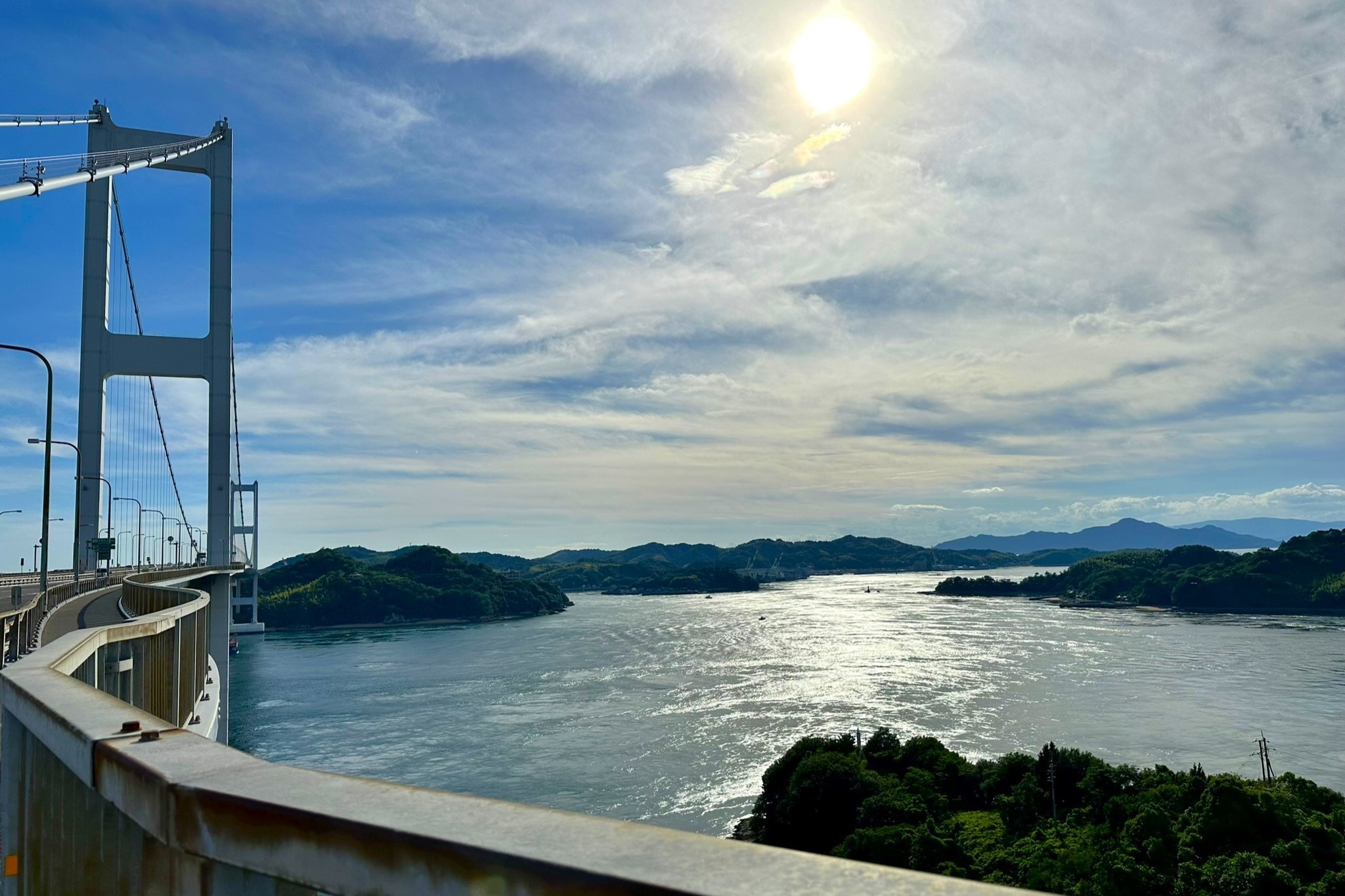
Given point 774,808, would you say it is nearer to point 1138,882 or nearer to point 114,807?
point 1138,882

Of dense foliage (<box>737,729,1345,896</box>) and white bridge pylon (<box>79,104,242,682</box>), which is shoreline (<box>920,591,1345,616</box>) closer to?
dense foliage (<box>737,729,1345,896</box>)

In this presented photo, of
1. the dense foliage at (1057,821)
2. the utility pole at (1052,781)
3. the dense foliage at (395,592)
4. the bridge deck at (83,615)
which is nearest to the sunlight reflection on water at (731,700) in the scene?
the dense foliage at (1057,821)

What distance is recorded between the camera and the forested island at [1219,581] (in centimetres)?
10825

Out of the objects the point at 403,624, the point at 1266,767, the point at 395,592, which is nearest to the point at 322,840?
the point at 1266,767

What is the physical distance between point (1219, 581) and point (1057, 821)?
104 meters

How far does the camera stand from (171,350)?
36031 millimetres

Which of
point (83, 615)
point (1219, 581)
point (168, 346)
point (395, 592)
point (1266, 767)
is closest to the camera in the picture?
point (83, 615)

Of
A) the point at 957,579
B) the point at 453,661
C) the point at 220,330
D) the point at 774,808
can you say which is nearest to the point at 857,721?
the point at 774,808

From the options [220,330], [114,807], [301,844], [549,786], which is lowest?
[549,786]

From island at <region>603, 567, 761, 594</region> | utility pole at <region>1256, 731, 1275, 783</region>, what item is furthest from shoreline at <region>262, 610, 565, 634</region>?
utility pole at <region>1256, 731, 1275, 783</region>

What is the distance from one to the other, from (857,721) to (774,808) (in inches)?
617

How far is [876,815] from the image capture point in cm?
2769

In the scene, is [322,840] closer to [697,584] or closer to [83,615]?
[83,615]

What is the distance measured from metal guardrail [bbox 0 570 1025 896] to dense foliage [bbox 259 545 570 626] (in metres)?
113
